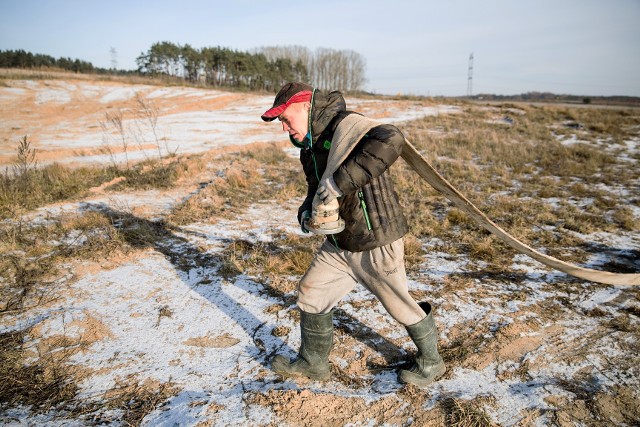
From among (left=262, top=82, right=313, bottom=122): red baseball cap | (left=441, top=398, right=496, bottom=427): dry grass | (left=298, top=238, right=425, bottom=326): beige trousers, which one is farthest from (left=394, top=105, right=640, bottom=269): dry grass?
(left=262, top=82, right=313, bottom=122): red baseball cap

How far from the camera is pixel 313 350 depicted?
8.28ft

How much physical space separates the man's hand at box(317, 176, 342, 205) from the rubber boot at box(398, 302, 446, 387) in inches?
42.3

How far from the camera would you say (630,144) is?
12359 mm

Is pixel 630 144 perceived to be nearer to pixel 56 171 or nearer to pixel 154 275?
pixel 154 275

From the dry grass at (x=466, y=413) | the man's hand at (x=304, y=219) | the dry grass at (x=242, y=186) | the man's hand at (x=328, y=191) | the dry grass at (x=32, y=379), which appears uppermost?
the man's hand at (x=328, y=191)

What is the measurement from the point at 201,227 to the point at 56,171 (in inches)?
186

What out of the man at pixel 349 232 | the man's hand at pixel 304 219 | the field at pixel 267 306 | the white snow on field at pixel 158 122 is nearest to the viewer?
the man at pixel 349 232

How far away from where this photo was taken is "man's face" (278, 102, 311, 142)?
2.12 meters

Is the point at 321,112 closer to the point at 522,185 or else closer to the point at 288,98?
the point at 288,98

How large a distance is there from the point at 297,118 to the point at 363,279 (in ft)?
3.67

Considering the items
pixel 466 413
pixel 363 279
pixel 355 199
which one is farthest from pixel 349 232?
pixel 466 413

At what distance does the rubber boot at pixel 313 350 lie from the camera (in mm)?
2490

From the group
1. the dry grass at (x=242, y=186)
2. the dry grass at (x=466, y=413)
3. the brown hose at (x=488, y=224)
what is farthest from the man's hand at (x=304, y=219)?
the dry grass at (x=242, y=186)

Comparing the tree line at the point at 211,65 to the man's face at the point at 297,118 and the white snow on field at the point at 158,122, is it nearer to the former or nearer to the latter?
the white snow on field at the point at 158,122
